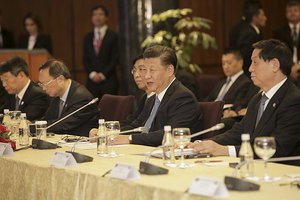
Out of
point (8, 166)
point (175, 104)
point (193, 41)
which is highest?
point (193, 41)

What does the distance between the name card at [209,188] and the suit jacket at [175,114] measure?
6.55 feet

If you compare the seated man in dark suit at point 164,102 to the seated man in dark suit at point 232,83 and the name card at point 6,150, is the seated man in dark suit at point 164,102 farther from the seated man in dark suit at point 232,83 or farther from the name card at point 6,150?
the seated man in dark suit at point 232,83

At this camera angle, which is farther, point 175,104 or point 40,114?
point 40,114

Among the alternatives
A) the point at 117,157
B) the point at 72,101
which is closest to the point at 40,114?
the point at 72,101

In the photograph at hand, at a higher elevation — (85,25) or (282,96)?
(85,25)

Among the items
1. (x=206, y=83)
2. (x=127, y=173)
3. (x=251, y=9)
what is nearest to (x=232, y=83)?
(x=206, y=83)

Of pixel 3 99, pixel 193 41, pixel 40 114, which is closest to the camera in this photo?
pixel 40 114

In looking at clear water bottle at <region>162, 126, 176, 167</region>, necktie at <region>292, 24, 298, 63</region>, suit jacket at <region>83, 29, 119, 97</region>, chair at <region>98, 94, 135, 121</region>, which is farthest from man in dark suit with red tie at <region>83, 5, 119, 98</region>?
clear water bottle at <region>162, 126, 176, 167</region>

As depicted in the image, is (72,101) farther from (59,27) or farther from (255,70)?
(59,27)

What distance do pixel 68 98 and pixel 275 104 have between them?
2.38 metres

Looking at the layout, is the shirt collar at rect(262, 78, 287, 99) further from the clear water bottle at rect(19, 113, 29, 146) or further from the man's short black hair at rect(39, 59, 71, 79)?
the man's short black hair at rect(39, 59, 71, 79)

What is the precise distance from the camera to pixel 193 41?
897 cm

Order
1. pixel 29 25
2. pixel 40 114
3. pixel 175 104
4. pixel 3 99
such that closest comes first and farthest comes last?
pixel 175 104 < pixel 40 114 < pixel 3 99 < pixel 29 25

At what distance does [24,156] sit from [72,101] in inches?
69.4
